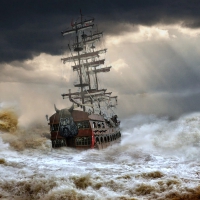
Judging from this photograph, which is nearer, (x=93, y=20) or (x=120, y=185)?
(x=120, y=185)

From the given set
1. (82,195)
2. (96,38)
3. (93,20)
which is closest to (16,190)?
(82,195)

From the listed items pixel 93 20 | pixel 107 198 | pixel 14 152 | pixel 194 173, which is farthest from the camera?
pixel 93 20

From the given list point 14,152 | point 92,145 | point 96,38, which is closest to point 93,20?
point 96,38

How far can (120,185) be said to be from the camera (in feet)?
39.5

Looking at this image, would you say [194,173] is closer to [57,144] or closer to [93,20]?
[57,144]

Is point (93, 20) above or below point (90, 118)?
above

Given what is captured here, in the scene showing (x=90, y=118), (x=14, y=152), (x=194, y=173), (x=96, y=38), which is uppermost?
(x=96, y=38)

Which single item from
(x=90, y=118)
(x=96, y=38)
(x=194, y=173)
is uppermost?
(x=96, y=38)

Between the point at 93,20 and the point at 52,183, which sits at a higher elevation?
the point at 93,20

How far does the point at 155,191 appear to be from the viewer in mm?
10867

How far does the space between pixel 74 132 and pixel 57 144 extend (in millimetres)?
2929

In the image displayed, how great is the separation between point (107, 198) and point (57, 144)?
66.6 ft

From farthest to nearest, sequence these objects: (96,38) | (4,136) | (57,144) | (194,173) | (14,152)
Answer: (96,38)
(57,144)
(4,136)
(14,152)
(194,173)

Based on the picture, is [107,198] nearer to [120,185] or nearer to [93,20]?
[120,185]
